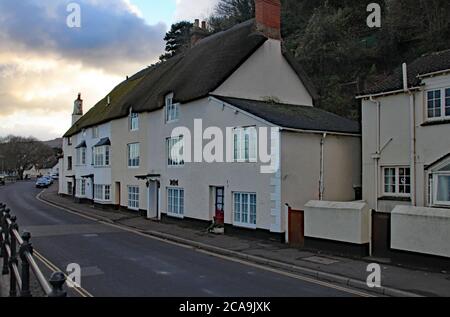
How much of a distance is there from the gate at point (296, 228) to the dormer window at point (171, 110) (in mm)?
10137

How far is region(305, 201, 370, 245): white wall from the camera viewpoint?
14500 mm

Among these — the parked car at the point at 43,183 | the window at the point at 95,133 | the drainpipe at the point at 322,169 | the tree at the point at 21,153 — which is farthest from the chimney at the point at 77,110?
the tree at the point at 21,153

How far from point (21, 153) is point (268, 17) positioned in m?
94.5

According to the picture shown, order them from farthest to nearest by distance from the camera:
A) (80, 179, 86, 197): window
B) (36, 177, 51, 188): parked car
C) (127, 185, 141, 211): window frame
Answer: (36, 177, 51, 188): parked car
(80, 179, 86, 197): window
(127, 185, 141, 211): window frame

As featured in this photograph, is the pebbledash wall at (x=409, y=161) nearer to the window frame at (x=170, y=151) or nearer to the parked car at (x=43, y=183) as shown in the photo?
the window frame at (x=170, y=151)

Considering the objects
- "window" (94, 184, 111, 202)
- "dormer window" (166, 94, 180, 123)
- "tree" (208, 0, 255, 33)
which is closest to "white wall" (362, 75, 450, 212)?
"dormer window" (166, 94, 180, 123)

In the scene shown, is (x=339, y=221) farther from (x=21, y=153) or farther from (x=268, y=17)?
(x=21, y=153)

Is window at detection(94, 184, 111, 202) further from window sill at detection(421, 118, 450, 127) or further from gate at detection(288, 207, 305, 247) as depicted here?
window sill at detection(421, 118, 450, 127)

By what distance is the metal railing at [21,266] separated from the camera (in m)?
4.42

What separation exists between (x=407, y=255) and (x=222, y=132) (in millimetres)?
10074

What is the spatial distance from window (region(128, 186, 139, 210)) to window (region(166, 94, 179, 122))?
21.2 ft

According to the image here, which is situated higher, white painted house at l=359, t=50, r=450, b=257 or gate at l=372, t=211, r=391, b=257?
white painted house at l=359, t=50, r=450, b=257
